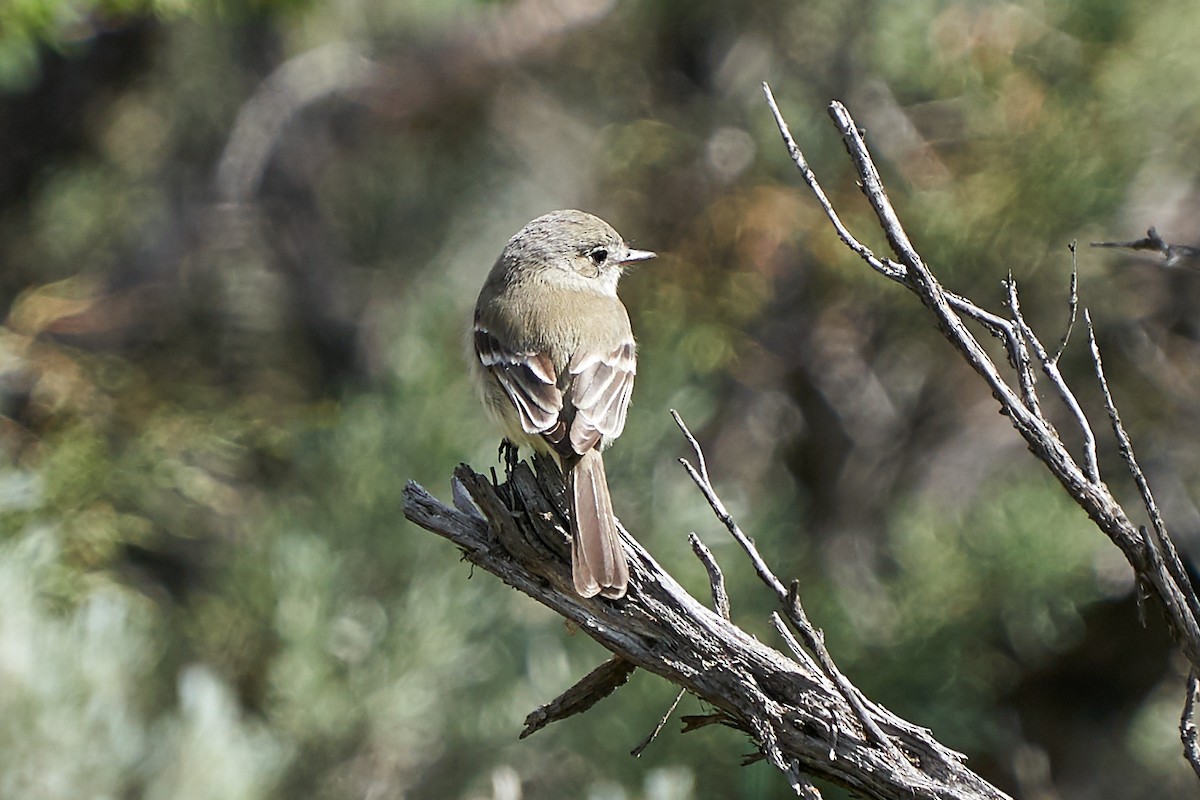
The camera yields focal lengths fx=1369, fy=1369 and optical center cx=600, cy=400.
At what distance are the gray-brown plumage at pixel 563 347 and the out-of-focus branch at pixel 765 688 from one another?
0.29 meters

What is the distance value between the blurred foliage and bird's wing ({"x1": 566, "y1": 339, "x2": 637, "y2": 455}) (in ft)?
2.17

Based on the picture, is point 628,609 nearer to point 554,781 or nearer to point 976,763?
point 554,781

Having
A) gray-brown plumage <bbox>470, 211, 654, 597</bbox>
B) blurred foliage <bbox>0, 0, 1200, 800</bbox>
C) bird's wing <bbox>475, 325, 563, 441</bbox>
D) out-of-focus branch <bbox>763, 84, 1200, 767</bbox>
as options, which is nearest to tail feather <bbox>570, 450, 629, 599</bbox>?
gray-brown plumage <bbox>470, 211, 654, 597</bbox>

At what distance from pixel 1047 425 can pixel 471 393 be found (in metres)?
2.93

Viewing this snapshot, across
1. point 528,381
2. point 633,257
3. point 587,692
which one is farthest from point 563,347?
point 587,692

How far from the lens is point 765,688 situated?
160cm

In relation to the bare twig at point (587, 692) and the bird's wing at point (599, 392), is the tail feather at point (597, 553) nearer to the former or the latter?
the bare twig at point (587, 692)

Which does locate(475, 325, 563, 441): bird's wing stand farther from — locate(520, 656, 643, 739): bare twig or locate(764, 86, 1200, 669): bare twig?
locate(764, 86, 1200, 669): bare twig

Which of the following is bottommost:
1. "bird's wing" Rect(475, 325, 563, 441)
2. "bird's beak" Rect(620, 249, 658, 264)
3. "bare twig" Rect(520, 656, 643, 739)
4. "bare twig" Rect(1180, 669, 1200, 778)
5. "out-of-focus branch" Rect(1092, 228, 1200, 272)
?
"bird's beak" Rect(620, 249, 658, 264)

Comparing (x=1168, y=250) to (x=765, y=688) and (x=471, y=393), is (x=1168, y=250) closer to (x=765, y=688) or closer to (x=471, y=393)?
(x=765, y=688)

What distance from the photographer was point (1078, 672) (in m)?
4.98

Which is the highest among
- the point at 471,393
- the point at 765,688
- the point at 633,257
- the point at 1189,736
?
the point at 1189,736

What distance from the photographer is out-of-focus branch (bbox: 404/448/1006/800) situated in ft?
4.96

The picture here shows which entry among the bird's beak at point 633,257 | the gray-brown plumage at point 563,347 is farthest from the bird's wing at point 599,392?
the bird's beak at point 633,257
